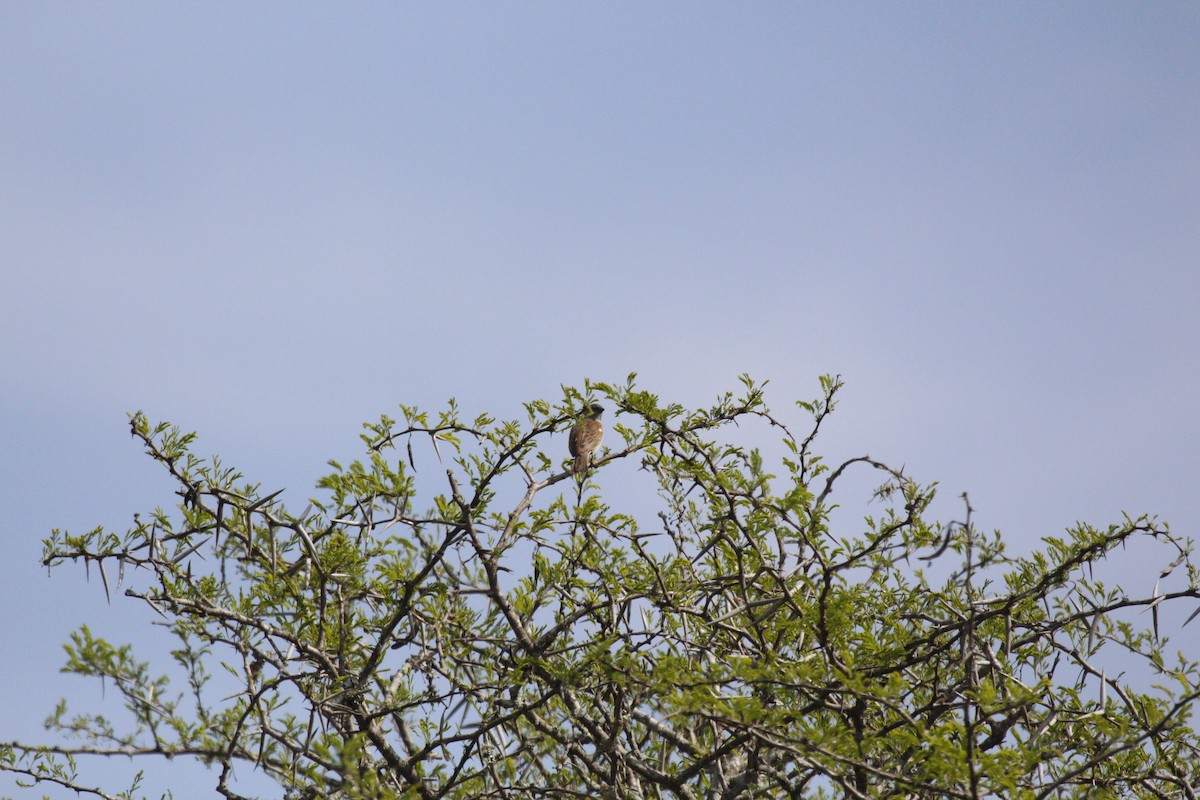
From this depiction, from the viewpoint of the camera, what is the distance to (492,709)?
5758 mm

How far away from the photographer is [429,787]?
17.7ft

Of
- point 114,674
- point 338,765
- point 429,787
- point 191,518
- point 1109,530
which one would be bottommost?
point 338,765

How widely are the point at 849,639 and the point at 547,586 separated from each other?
5.35 feet

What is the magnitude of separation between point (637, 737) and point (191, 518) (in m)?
2.86

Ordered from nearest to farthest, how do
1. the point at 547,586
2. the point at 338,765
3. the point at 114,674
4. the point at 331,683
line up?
the point at 338,765 < the point at 114,674 < the point at 331,683 < the point at 547,586

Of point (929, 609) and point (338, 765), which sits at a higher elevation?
point (929, 609)

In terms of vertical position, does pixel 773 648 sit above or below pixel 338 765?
above

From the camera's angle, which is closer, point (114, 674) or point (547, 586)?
point (114, 674)

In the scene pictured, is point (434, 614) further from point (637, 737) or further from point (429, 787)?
point (637, 737)

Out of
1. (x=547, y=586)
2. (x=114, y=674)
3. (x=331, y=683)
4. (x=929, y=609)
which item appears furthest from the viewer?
(x=929, y=609)

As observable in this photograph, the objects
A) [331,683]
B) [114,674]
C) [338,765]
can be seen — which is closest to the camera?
[338,765]

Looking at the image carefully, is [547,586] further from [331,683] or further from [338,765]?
[338,765]

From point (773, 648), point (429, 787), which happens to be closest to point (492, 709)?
point (429, 787)

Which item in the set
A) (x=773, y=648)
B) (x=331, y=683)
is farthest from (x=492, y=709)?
(x=773, y=648)
